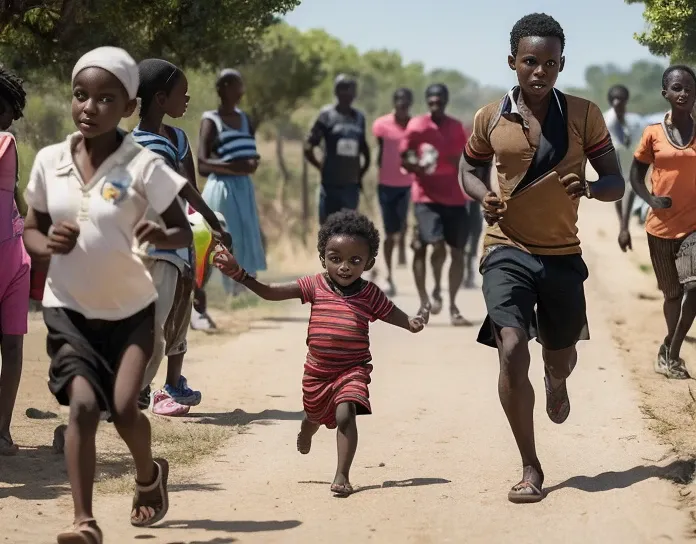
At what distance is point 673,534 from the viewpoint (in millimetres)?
6199

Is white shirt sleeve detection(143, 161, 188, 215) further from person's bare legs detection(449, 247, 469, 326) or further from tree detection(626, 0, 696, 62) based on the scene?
person's bare legs detection(449, 247, 469, 326)

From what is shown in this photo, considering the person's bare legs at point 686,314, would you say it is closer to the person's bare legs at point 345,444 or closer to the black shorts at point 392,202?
the person's bare legs at point 345,444

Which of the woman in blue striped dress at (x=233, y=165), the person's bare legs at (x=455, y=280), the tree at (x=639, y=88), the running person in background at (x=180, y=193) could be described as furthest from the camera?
the tree at (x=639, y=88)

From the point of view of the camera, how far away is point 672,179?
34.2 ft

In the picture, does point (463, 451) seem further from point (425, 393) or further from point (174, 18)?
point (174, 18)

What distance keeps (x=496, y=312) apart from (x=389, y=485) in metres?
1.03

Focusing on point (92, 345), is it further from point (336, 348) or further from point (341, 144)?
point (341, 144)

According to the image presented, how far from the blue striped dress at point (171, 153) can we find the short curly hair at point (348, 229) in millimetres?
916

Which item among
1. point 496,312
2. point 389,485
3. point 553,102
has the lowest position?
point 389,485

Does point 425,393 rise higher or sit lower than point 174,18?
lower

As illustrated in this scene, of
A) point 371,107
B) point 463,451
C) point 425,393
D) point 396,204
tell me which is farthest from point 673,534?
point 371,107

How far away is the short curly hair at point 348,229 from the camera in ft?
24.2

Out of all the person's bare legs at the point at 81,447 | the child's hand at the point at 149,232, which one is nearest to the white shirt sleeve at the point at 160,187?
the child's hand at the point at 149,232

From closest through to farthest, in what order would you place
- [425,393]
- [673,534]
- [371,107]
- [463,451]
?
1. [673,534]
2. [463,451]
3. [425,393]
4. [371,107]
